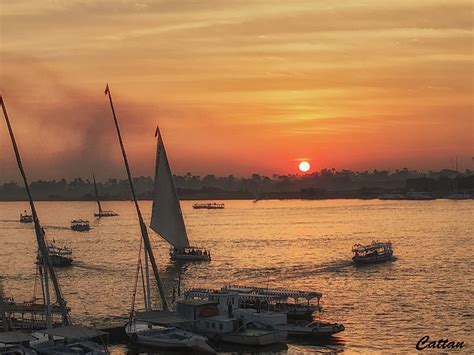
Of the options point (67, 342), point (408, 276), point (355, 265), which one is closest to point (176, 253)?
point (355, 265)

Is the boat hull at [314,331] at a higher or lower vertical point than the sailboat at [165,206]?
lower

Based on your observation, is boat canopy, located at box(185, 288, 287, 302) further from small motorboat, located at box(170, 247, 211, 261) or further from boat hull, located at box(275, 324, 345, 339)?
small motorboat, located at box(170, 247, 211, 261)

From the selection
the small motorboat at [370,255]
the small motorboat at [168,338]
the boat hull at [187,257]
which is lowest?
the small motorboat at [168,338]

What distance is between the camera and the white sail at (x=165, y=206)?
7269 centimetres

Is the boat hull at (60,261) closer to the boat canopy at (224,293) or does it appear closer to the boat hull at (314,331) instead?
the boat canopy at (224,293)

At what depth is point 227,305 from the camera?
49406mm

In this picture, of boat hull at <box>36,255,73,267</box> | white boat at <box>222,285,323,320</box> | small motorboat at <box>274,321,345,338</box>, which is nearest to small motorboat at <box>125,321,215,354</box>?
small motorboat at <box>274,321,345,338</box>

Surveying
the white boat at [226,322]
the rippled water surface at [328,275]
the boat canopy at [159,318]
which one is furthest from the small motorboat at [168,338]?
the white boat at [226,322]

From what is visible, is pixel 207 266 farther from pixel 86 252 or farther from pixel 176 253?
pixel 86 252

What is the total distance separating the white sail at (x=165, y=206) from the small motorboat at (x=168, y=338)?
2853 centimetres

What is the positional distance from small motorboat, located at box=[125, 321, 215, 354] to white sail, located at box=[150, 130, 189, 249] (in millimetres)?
28525

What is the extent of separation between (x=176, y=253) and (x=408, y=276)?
92.9ft

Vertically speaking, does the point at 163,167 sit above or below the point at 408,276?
above

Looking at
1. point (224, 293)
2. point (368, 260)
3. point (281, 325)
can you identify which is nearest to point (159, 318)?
point (224, 293)
